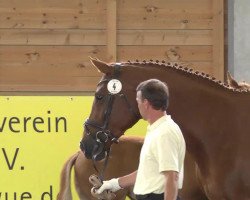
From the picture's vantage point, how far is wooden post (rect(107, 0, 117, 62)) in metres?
9.50

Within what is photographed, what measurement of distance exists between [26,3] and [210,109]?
501 centimetres

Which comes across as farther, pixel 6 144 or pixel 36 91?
pixel 36 91

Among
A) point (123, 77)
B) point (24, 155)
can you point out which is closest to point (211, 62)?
point (24, 155)

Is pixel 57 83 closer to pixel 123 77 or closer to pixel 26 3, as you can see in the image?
pixel 26 3

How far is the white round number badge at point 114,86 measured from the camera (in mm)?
5000

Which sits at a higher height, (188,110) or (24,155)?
(188,110)

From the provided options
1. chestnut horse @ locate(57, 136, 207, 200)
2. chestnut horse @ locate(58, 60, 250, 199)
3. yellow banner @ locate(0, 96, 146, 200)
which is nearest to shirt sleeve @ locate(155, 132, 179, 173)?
chestnut horse @ locate(58, 60, 250, 199)

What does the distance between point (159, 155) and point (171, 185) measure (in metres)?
0.16

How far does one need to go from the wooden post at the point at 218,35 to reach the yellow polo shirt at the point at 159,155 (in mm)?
5758

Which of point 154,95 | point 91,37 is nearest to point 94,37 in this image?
point 91,37

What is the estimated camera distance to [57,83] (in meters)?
9.45

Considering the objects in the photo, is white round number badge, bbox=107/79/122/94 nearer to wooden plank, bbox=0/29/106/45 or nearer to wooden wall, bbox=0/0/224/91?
wooden wall, bbox=0/0/224/91

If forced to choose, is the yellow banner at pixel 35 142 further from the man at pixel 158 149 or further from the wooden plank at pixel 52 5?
the wooden plank at pixel 52 5

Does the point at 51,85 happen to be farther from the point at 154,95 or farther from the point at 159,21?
the point at 154,95
